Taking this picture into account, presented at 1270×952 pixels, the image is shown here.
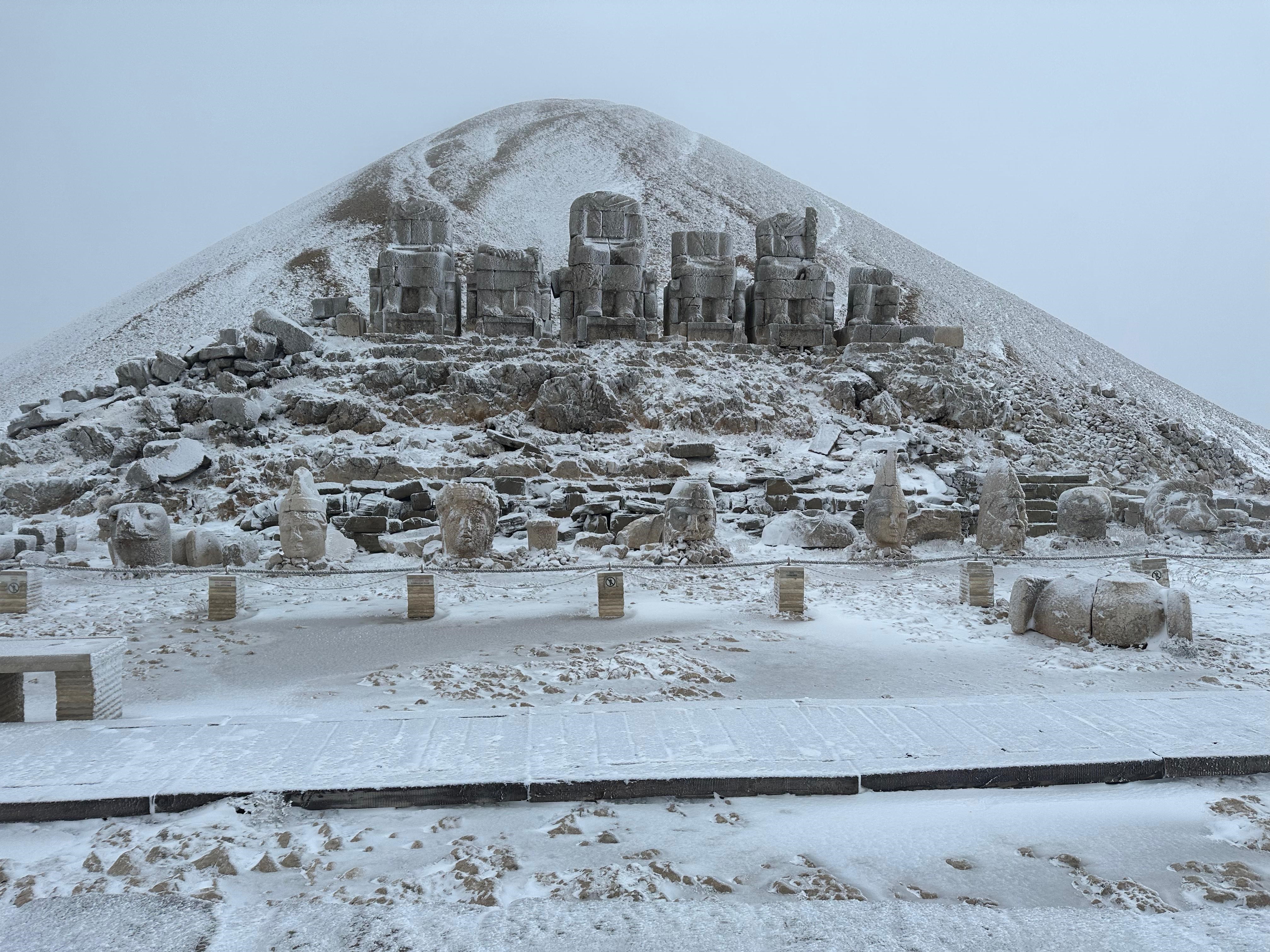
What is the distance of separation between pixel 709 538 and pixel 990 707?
605cm

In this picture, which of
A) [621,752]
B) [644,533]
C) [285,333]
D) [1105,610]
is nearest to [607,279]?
[285,333]

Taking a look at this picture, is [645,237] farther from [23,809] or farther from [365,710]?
[23,809]

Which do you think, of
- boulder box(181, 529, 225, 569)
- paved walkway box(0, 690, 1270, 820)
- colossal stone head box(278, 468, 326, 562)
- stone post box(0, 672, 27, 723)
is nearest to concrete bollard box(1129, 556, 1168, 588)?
paved walkway box(0, 690, 1270, 820)

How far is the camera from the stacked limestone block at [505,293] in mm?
20125

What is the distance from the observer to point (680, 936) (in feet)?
10.2

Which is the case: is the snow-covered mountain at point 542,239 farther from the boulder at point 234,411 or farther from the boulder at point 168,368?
the boulder at point 234,411

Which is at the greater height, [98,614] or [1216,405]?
[1216,405]

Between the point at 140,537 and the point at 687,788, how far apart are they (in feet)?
29.0

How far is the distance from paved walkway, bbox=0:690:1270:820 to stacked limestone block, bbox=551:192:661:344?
606 inches

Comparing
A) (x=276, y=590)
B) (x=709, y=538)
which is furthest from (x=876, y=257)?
(x=276, y=590)

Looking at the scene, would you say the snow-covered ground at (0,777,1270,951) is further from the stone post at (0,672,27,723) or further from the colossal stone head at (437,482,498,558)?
the colossal stone head at (437,482,498,558)

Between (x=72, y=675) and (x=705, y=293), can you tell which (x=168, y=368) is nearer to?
(x=705, y=293)

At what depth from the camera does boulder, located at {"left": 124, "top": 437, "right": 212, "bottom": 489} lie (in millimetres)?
13844

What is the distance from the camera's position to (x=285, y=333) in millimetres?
18547
